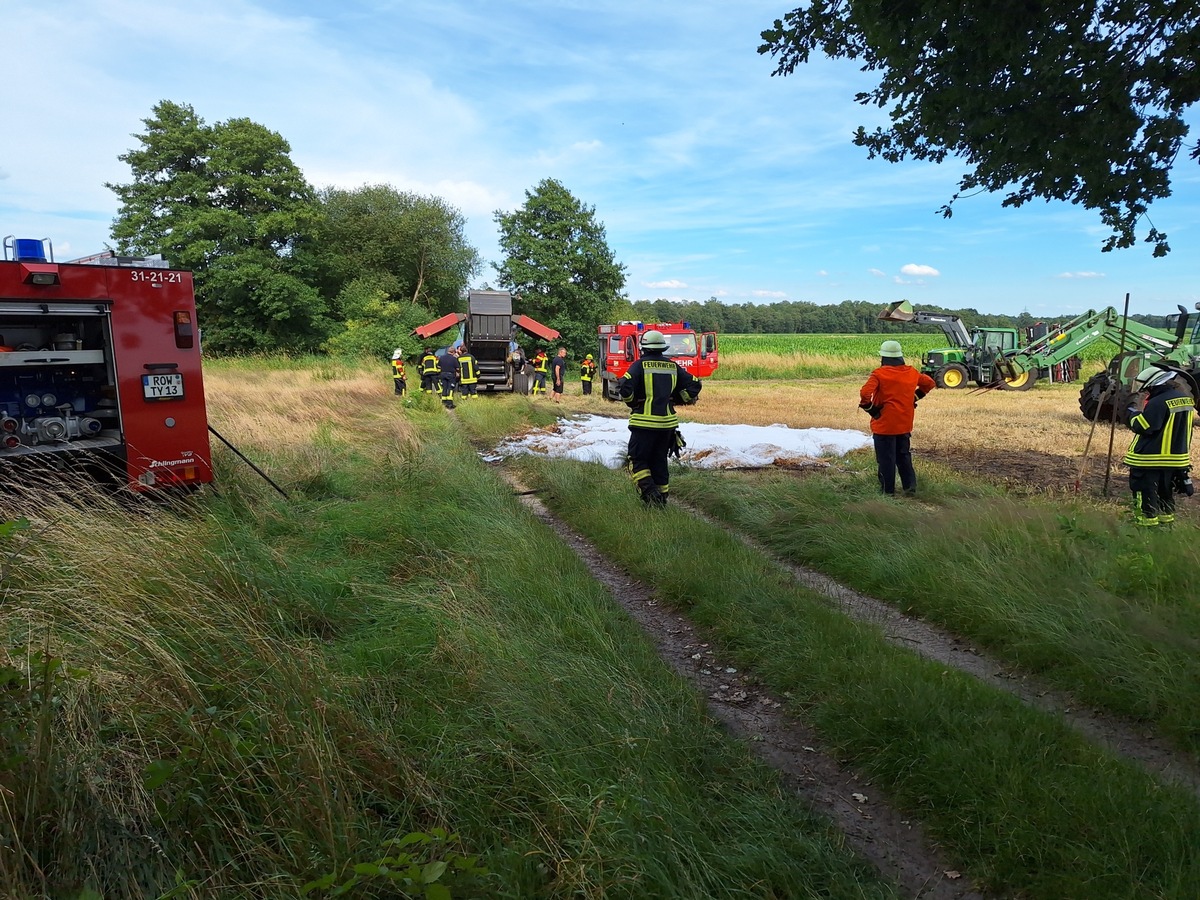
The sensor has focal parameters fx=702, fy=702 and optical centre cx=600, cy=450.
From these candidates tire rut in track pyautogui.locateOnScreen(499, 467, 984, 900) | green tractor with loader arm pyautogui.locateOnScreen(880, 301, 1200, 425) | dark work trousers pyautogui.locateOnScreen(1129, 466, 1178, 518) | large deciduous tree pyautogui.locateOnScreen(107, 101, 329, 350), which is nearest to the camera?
tire rut in track pyautogui.locateOnScreen(499, 467, 984, 900)

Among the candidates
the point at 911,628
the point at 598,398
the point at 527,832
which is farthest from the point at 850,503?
the point at 598,398

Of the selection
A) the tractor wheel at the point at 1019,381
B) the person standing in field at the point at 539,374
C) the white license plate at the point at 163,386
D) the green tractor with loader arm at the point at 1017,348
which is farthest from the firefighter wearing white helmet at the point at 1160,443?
the tractor wheel at the point at 1019,381

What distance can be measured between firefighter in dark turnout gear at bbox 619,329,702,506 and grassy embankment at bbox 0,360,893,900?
2.75 m

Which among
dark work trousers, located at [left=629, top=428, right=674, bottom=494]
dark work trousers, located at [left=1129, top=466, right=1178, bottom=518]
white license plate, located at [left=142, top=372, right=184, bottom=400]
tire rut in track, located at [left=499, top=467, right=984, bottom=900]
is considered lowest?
tire rut in track, located at [left=499, top=467, right=984, bottom=900]

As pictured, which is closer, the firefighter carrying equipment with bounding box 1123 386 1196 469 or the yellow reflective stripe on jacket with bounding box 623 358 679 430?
the firefighter carrying equipment with bounding box 1123 386 1196 469

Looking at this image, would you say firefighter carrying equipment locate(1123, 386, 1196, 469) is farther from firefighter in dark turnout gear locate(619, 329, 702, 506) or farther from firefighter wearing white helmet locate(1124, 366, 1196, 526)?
firefighter in dark turnout gear locate(619, 329, 702, 506)

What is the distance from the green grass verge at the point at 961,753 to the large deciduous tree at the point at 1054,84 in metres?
2.57

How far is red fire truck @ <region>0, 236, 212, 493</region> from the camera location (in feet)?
16.9

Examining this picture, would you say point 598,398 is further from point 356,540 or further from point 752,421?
point 356,540

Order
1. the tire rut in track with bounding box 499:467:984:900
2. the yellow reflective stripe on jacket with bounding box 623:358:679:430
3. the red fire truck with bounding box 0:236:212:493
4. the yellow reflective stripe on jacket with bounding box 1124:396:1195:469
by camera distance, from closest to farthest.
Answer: the tire rut in track with bounding box 499:467:984:900 < the red fire truck with bounding box 0:236:212:493 < the yellow reflective stripe on jacket with bounding box 1124:396:1195:469 < the yellow reflective stripe on jacket with bounding box 623:358:679:430

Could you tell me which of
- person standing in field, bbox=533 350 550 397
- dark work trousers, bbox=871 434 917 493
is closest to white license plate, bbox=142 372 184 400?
dark work trousers, bbox=871 434 917 493

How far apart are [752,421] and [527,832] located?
13.7 meters

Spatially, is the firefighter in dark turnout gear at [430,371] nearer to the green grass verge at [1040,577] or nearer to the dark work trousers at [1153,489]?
the green grass verge at [1040,577]

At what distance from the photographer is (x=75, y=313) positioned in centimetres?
527
